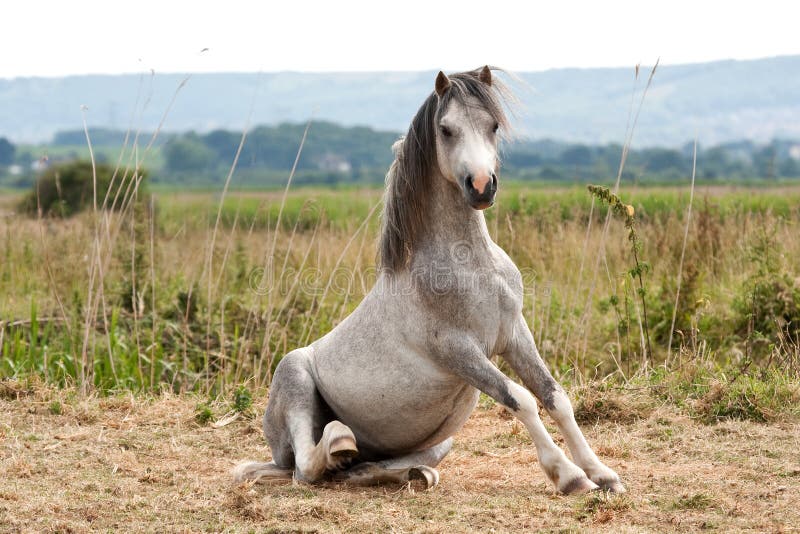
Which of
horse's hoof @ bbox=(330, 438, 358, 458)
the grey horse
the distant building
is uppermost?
the grey horse

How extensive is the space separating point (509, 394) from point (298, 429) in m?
1.05

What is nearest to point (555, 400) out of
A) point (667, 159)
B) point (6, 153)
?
point (667, 159)

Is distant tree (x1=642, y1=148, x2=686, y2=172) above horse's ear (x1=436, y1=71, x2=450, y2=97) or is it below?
below

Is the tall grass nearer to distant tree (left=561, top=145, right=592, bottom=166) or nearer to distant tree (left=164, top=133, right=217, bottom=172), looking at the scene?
distant tree (left=164, top=133, right=217, bottom=172)

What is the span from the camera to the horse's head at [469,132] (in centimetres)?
362

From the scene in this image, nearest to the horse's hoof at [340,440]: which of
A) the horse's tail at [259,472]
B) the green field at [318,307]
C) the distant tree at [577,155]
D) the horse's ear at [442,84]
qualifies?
the horse's tail at [259,472]

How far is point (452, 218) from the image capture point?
4.03 metres

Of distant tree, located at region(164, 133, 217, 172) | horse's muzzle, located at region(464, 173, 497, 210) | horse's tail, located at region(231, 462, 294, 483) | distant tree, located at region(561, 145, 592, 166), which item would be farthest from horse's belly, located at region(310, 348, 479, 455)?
distant tree, located at region(561, 145, 592, 166)

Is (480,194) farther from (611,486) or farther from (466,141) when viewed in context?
(611,486)

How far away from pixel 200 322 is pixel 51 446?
2563 mm

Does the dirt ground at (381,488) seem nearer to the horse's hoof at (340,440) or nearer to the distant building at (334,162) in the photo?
the horse's hoof at (340,440)

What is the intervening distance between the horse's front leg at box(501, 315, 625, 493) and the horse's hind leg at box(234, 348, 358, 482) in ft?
2.65

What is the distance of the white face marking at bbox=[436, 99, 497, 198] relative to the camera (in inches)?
145

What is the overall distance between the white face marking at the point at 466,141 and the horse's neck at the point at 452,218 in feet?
0.37
